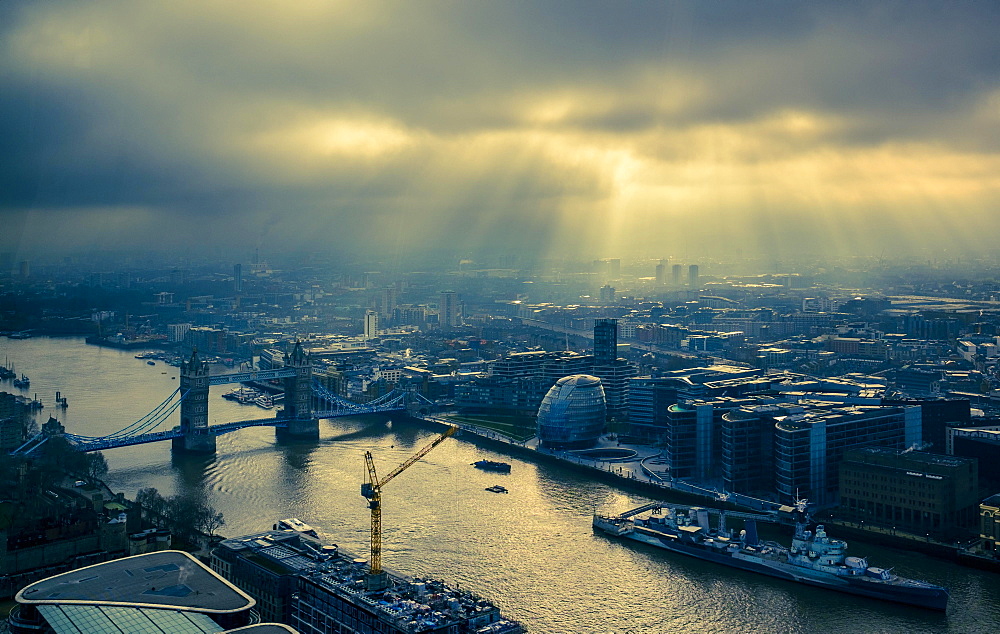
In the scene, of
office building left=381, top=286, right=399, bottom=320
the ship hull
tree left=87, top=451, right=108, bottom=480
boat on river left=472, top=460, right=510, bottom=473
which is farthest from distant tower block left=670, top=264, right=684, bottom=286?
the ship hull

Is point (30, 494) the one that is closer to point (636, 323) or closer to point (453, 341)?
point (453, 341)

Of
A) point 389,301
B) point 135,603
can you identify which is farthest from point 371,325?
point 135,603

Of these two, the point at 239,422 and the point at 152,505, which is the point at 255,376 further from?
the point at 152,505

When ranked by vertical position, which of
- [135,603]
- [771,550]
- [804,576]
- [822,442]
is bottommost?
[804,576]

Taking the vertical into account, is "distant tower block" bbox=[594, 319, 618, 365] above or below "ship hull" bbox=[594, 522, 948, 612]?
above

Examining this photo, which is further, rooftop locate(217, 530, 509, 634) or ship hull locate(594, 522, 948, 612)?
ship hull locate(594, 522, 948, 612)

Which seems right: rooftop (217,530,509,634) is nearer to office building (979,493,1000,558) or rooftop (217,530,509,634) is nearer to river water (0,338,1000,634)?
river water (0,338,1000,634)

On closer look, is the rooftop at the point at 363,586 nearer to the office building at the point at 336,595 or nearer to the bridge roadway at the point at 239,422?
the office building at the point at 336,595

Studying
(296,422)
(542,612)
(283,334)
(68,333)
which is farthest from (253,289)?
(542,612)
